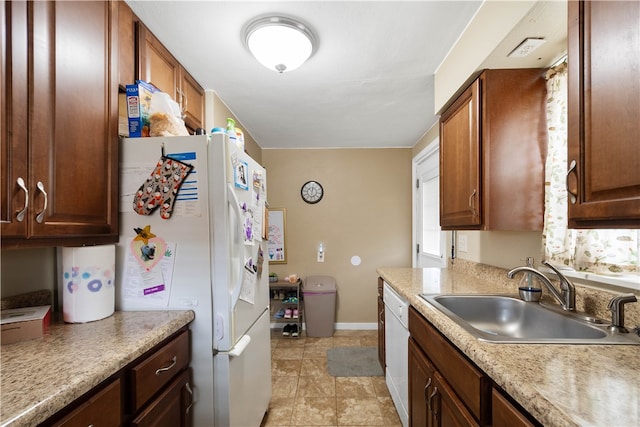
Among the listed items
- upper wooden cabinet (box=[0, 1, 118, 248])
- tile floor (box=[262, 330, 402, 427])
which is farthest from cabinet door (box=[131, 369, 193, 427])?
tile floor (box=[262, 330, 402, 427])

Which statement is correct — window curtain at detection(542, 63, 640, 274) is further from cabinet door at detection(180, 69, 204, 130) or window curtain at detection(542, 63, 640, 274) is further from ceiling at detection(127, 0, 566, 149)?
cabinet door at detection(180, 69, 204, 130)

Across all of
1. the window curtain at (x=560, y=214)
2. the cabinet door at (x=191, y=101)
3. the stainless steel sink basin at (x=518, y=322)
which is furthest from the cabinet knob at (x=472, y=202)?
the cabinet door at (x=191, y=101)

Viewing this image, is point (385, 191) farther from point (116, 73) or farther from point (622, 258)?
point (116, 73)

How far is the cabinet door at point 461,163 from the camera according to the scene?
143 centimetres

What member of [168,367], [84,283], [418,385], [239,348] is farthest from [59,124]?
[418,385]

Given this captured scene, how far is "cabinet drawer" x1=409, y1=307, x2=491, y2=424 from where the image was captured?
79 centimetres

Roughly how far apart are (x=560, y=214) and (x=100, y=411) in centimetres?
189

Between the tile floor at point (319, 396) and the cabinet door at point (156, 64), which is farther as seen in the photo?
the tile floor at point (319, 396)

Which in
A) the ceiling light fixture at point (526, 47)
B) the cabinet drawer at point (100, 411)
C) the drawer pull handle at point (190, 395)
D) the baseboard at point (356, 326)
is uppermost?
the ceiling light fixture at point (526, 47)

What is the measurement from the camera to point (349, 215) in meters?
3.47

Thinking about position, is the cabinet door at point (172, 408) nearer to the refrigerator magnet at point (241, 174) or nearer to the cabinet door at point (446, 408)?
the refrigerator magnet at point (241, 174)

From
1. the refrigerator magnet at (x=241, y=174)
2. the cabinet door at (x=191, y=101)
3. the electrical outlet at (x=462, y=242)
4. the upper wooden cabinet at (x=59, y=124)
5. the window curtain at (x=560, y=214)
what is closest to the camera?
the upper wooden cabinet at (x=59, y=124)

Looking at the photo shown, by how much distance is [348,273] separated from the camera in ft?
11.3

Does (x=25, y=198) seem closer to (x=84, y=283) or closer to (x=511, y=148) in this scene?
(x=84, y=283)
